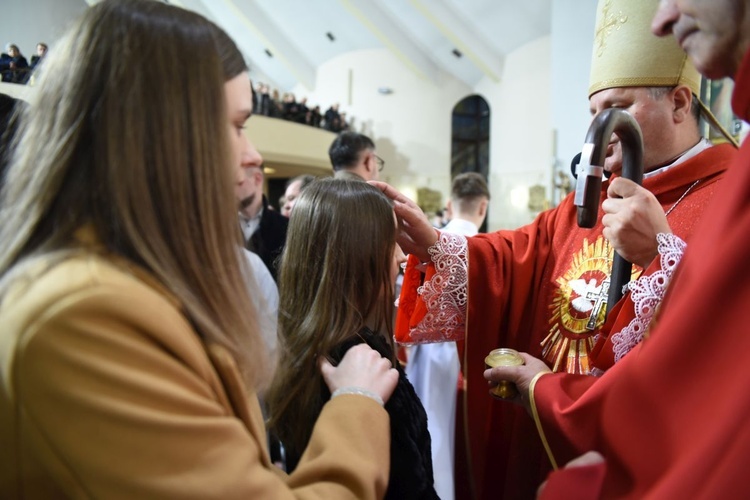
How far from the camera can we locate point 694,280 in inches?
30.2

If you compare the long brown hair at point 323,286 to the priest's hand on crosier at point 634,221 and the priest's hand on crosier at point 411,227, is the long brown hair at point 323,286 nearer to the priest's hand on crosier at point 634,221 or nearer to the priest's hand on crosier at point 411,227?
the priest's hand on crosier at point 411,227

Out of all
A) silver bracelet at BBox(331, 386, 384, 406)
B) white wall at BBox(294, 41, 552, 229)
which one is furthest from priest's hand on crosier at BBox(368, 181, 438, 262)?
white wall at BBox(294, 41, 552, 229)

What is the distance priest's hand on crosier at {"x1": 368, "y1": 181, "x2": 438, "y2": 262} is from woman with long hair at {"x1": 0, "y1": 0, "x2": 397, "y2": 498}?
1016mm

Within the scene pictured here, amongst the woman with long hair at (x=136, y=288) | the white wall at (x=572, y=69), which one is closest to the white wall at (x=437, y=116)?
the white wall at (x=572, y=69)

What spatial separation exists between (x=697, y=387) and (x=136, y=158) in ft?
2.74

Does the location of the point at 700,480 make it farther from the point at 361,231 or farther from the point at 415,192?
the point at 415,192

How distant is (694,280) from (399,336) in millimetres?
1402

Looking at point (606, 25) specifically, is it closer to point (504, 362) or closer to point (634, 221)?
point (634, 221)

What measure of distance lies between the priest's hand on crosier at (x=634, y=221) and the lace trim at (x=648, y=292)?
0.15 ft

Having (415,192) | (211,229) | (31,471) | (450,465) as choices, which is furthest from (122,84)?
(415,192)

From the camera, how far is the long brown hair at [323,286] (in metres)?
1.36

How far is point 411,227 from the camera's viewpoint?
6.54 feet

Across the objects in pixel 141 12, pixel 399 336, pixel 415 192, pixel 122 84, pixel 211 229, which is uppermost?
pixel 141 12

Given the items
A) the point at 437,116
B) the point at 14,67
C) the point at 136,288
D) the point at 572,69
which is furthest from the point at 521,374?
the point at 437,116
